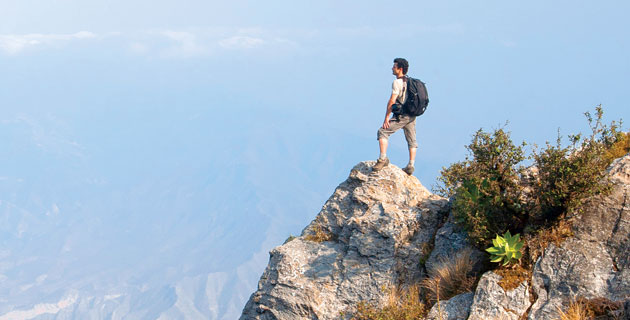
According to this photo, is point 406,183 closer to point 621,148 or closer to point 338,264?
point 338,264

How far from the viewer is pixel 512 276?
29.4ft

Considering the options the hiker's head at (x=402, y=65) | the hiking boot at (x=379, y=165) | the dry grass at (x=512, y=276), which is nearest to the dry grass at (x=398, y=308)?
the dry grass at (x=512, y=276)

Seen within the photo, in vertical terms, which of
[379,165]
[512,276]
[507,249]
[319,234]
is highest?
[507,249]

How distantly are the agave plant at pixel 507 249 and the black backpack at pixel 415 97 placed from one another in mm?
4633

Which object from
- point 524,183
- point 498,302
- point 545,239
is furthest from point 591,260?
point 524,183

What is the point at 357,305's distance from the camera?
→ 1034 cm

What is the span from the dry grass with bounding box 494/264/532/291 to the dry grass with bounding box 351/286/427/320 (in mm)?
1492

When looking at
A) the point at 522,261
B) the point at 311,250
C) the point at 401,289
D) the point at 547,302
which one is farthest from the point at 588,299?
the point at 311,250

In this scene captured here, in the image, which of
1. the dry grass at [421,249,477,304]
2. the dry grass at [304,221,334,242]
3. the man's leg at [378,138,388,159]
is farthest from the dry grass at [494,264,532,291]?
the man's leg at [378,138,388,159]

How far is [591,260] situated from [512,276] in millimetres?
1260

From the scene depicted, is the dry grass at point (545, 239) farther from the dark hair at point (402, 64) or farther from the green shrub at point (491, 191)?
the dark hair at point (402, 64)

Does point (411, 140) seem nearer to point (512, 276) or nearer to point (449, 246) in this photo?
point (449, 246)

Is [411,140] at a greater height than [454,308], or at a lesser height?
greater

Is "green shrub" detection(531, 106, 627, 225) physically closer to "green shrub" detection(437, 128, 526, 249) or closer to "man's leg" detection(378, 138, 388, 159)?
"green shrub" detection(437, 128, 526, 249)
